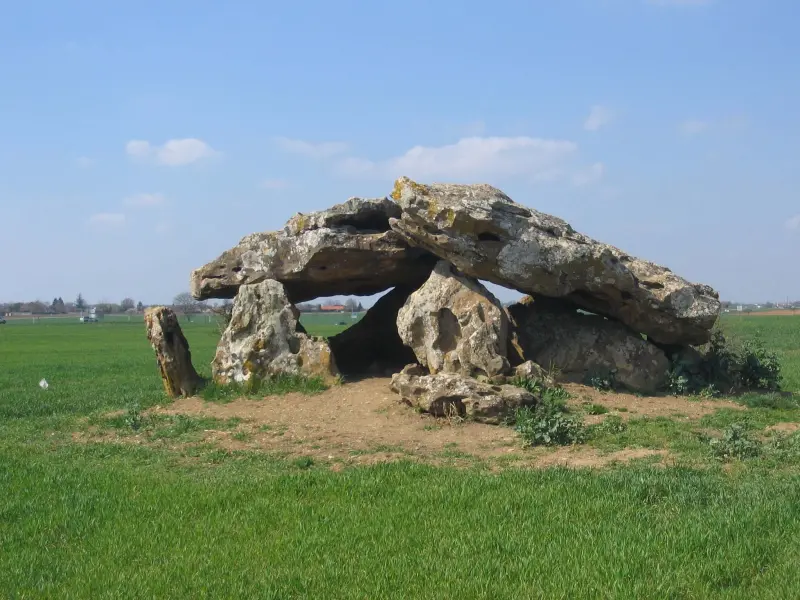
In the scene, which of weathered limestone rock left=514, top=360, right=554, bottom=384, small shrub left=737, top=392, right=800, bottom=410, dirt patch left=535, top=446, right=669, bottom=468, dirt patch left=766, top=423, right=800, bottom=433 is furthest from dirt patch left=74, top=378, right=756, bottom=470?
dirt patch left=766, top=423, right=800, bottom=433

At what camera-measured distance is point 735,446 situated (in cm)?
1107

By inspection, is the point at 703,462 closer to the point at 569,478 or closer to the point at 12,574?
the point at 569,478

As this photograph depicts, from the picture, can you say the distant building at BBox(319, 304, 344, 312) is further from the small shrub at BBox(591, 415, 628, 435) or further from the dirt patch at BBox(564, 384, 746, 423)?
the small shrub at BBox(591, 415, 628, 435)

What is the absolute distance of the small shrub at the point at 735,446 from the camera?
11.0 meters

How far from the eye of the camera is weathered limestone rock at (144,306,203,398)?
17.8 m

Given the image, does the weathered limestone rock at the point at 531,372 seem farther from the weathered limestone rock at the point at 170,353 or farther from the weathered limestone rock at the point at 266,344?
the weathered limestone rock at the point at 170,353

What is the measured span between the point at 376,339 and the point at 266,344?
470 cm

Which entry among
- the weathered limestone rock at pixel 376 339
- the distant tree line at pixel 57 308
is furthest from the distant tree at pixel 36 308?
the weathered limestone rock at pixel 376 339

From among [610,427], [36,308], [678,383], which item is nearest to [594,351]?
[678,383]

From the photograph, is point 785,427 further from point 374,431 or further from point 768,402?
point 374,431

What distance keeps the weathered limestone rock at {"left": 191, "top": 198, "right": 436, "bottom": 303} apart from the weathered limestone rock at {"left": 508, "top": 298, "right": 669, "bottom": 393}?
3049mm

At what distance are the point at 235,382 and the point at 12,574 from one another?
9788mm

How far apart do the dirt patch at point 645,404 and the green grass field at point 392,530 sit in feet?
8.25

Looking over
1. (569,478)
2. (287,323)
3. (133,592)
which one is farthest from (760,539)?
(287,323)
